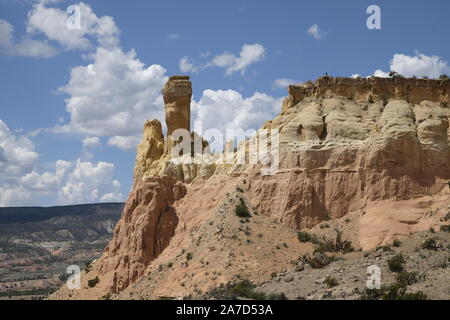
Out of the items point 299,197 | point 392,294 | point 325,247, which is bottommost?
point 392,294

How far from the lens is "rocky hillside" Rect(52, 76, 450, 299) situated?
37719 mm

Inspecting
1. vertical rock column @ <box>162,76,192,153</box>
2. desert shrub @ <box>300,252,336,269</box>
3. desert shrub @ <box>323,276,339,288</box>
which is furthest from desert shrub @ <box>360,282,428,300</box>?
vertical rock column @ <box>162,76,192,153</box>

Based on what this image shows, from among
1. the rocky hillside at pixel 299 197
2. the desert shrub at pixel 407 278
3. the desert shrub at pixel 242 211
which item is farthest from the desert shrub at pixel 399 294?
the desert shrub at pixel 242 211

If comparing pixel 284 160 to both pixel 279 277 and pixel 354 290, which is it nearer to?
pixel 279 277

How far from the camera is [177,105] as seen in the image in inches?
1956

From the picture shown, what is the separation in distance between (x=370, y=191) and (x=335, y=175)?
245cm

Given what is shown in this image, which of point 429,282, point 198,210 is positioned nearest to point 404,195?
point 429,282

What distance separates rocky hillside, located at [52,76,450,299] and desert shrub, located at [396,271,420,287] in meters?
2.57

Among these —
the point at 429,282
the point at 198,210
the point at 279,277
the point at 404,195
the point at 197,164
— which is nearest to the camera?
the point at 429,282

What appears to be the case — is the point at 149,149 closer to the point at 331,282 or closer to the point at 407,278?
the point at 331,282

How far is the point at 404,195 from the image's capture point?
40.0 meters

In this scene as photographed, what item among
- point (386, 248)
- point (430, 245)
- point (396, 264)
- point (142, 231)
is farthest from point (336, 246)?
point (142, 231)

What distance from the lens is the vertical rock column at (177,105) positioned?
49.6m

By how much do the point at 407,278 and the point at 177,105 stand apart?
24.6 metres
